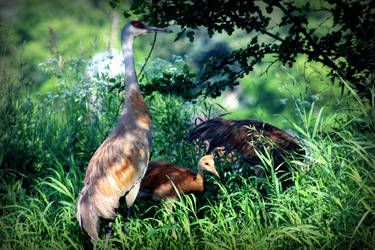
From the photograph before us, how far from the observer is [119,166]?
139 inches

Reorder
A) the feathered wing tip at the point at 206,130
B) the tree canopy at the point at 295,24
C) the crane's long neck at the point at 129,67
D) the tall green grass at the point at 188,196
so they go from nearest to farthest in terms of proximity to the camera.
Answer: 1. the tall green grass at the point at 188,196
2. the tree canopy at the point at 295,24
3. the crane's long neck at the point at 129,67
4. the feathered wing tip at the point at 206,130

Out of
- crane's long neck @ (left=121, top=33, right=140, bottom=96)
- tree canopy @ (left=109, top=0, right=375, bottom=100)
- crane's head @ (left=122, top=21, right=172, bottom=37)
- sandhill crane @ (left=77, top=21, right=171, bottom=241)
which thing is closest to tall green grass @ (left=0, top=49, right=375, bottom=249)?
sandhill crane @ (left=77, top=21, right=171, bottom=241)

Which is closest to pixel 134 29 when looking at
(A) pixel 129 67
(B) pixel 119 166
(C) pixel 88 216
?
(A) pixel 129 67

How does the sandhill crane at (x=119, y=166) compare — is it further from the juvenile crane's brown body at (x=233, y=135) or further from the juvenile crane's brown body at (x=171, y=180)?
the juvenile crane's brown body at (x=233, y=135)

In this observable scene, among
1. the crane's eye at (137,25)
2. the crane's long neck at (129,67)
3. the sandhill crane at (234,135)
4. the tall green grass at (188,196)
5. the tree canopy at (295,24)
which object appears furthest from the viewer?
the sandhill crane at (234,135)

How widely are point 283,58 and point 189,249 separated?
6.67 ft

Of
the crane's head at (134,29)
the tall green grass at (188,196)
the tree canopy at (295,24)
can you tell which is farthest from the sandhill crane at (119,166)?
the tree canopy at (295,24)

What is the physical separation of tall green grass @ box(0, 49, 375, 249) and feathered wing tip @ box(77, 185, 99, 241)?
14 cm

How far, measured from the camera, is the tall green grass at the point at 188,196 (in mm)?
2764

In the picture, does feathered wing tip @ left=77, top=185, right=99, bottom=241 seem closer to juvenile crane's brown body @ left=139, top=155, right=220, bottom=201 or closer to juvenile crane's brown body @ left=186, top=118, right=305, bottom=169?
juvenile crane's brown body @ left=139, top=155, right=220, bottom=201

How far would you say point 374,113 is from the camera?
9.29 ft

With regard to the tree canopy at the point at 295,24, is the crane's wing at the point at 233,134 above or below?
below

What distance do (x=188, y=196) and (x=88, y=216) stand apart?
0.93 meters

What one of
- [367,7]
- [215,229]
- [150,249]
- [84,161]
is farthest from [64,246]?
[367,7]
